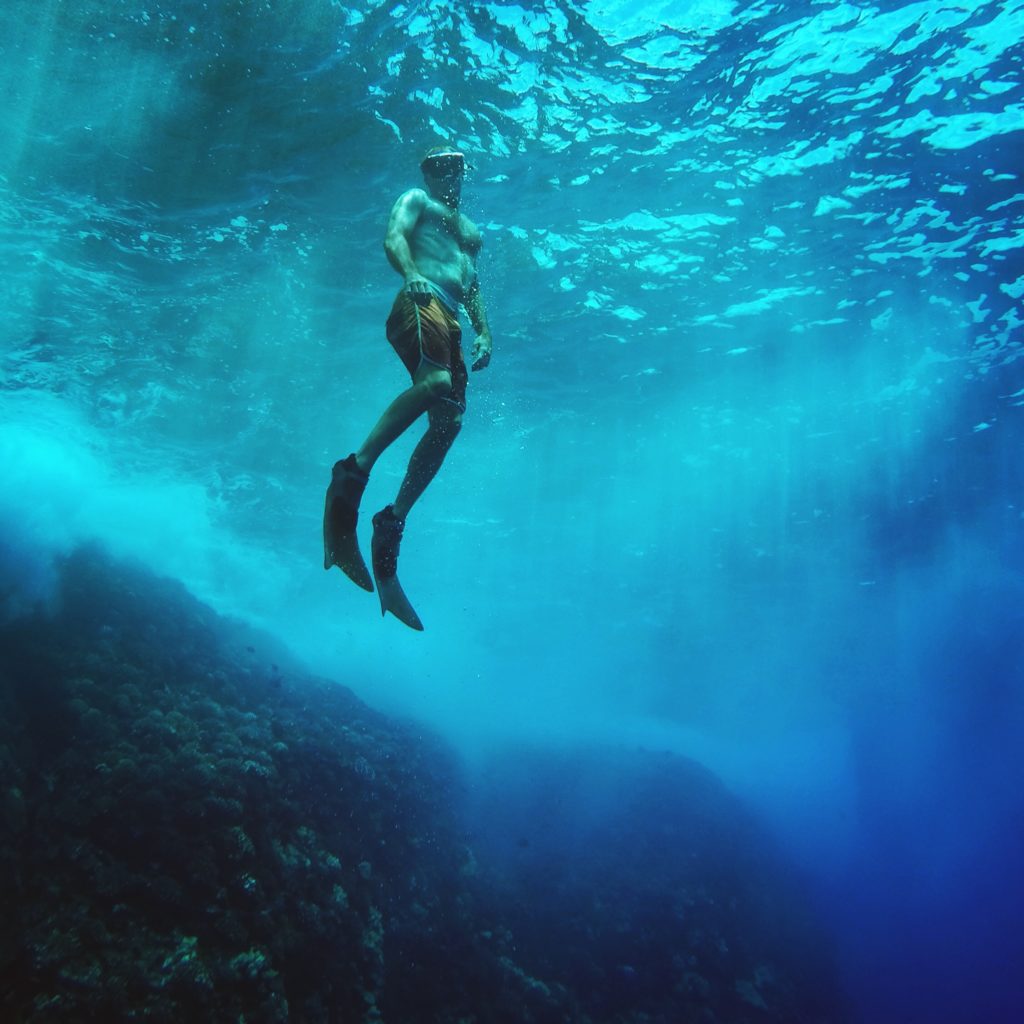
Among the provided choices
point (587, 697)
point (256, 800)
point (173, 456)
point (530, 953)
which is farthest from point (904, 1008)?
point (587, 697)

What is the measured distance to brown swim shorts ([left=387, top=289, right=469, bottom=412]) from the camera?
3.19m

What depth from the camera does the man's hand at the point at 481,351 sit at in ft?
12.3

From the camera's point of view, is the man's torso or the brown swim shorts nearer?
the brown swim shorts

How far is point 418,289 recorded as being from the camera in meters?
3.08

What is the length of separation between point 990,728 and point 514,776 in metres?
57.6

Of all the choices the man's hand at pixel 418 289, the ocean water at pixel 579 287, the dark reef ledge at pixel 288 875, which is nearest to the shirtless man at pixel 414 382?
the man's hand at pixel 418 289

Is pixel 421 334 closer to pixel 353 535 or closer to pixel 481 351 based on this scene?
pixel 481 351

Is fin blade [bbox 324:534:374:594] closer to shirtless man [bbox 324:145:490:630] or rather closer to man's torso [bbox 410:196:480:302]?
shirtless man [bbox 324:145:490:630]

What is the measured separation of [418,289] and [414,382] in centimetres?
52

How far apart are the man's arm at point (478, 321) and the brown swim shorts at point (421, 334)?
512 mm

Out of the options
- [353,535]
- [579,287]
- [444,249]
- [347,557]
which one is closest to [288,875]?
[347,557]

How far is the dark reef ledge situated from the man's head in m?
7.35

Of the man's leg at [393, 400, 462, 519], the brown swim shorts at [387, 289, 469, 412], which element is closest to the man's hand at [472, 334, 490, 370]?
the brown swim shorts at [387, 289, 469, 412]

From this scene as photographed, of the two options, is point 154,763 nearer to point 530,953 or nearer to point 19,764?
point 19,764
